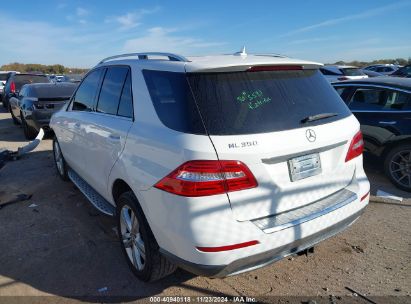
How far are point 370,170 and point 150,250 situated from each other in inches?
178

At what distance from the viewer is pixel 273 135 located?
8.30 feet

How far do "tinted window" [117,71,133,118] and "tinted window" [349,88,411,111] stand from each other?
13.1 ft

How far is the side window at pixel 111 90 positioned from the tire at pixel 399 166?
3997 millimetres

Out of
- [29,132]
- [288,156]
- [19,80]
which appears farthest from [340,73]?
[288,156]

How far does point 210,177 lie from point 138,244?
3.74 feet

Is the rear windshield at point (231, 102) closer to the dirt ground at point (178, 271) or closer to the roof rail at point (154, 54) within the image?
the roof rail at point (154, 54)

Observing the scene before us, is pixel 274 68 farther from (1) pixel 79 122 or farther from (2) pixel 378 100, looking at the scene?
(2) pixel 378 100

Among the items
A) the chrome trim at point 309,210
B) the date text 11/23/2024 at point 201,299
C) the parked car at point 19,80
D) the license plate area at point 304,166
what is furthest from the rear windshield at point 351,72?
the date text 11/23/2024 at point 201,299

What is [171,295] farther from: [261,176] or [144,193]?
[261,176]

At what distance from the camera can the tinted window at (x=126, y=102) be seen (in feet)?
10.3

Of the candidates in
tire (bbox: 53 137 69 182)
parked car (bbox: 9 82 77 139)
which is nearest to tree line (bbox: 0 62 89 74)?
parked car (bbox: 9 82 77 139)

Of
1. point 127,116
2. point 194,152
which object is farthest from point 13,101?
point 194,152

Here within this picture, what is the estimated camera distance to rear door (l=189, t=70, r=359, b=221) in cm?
244

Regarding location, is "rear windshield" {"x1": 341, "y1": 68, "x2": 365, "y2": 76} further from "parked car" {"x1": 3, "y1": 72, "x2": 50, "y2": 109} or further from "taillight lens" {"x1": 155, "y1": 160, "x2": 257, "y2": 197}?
"taillight lens" {"x1": 155, "y1": 160, "x2": 257, "y2": 197}
